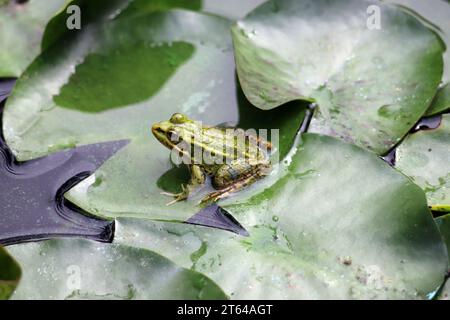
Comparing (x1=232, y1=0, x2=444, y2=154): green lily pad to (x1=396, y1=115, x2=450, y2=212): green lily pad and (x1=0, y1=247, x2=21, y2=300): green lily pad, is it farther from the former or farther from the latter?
(x1=0, y1=247, x2=21, y2=300): green lily pad

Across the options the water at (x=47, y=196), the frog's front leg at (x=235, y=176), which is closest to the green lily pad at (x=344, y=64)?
the frog's front leg at (x=235, y=176)

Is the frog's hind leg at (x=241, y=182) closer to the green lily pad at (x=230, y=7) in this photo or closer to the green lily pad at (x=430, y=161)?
the green lily pad at (x=430, y=161)

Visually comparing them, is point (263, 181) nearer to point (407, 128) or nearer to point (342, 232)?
point (342, 232)

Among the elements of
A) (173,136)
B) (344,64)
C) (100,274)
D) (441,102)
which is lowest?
(100,274)

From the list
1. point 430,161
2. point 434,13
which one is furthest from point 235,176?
point 434,13

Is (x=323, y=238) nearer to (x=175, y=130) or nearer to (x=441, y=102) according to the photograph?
(x=175, y=130)

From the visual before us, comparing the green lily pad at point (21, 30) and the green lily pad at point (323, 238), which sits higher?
Result: the green lily pad at point (21, 30)

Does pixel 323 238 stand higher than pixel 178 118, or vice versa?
pixel 178 118
